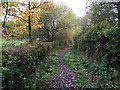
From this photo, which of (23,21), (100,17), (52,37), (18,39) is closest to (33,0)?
(23,21)

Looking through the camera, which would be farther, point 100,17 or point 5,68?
point 100,17

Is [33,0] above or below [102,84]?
above

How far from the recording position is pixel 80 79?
2.83 m

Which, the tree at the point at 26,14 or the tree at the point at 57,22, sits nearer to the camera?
the tree at the point at 26,14

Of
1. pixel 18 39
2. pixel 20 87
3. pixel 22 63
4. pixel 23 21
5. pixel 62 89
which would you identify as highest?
pixel 23 21

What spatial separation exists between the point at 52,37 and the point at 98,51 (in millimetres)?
1301

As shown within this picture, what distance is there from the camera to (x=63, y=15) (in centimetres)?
516

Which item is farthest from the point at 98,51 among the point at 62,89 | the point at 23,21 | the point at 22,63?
the point at 22,63

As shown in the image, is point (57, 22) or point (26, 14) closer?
point (26, 14)

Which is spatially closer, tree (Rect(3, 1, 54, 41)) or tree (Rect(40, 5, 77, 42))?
tree (Rect(3, 1, 54, 41))

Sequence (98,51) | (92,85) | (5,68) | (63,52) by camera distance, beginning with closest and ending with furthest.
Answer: (5,68), (92,85), (98,51), (63,52)

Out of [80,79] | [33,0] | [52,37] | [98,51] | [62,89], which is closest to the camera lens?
[62,89]

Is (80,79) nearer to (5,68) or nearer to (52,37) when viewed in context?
(5,68)

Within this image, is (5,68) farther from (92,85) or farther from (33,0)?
(33,0)
